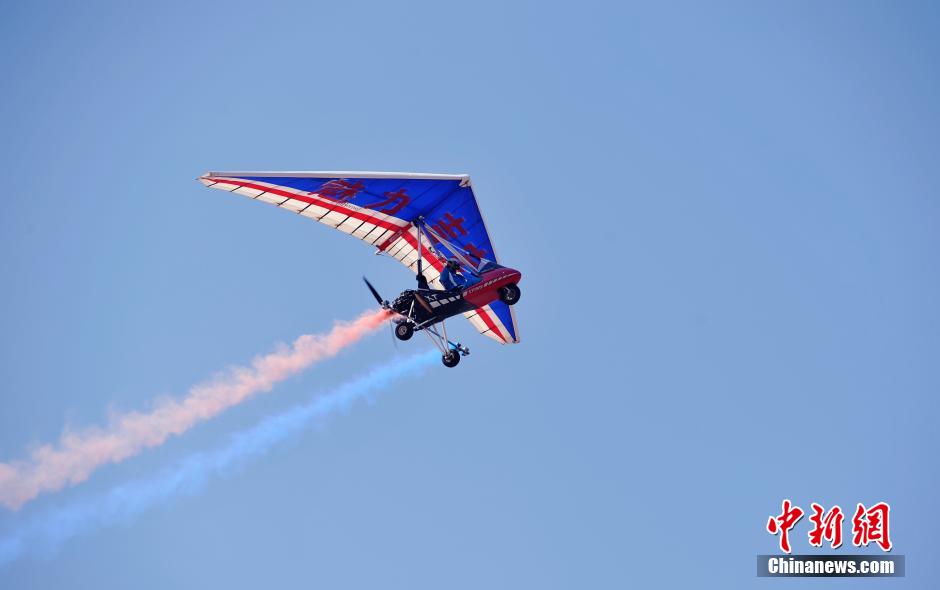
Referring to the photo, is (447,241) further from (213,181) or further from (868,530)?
(868,530)

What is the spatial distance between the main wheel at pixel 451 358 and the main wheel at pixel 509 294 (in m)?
4.12

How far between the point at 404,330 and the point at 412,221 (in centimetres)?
622

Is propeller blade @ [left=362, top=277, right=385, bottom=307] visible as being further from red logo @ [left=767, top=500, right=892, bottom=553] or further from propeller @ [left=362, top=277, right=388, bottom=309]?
red logo @ [left=767, top=500, right=892, bottom=553]

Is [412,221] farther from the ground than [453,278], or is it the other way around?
[412,221]

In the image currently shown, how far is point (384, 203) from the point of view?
181 feet

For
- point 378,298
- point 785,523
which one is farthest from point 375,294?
point 785,523

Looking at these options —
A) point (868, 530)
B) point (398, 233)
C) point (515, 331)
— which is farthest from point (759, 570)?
point (398, 233)

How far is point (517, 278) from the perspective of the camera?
177ft

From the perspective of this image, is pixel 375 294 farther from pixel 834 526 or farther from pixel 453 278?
pixel 834 526

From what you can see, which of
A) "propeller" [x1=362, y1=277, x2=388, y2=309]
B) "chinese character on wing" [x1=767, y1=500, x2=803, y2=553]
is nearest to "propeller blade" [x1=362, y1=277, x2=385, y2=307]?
"propeller" [x1=362, y1=277, x2=388, y2=309]

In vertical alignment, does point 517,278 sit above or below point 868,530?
above

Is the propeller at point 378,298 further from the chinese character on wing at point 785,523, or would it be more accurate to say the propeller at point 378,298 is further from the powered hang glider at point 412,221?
the chinese character on wing at point 785,523

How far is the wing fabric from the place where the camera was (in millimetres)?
52688

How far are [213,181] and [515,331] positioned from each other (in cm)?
1965
